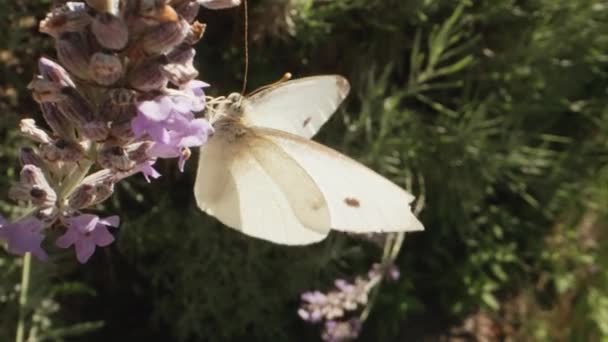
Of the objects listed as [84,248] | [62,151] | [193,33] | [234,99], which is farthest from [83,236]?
[234,99]

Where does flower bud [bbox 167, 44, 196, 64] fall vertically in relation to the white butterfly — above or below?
above

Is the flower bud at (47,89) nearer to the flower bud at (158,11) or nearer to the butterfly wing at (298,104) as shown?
the flower bud at (158,11)

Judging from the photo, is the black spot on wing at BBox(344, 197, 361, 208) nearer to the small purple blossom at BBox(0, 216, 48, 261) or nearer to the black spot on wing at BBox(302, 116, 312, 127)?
the black spot on wing at BBox(302, 116, 312, 127)

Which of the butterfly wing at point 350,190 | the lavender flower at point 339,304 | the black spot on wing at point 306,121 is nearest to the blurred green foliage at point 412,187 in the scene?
the lavender flower at point 339,304

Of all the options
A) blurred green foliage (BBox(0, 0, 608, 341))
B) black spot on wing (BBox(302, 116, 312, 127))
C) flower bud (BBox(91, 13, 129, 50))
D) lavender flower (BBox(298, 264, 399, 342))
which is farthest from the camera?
blurred green foliage (BBox(0, 0, 608, 341))

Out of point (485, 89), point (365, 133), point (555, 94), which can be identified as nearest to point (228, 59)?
point (365, 133)

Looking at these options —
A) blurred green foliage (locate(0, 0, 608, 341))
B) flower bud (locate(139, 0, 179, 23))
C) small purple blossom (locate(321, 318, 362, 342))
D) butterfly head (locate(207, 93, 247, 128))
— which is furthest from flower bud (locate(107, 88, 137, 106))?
small purple blossom (locate(321, 318, 362, 342))

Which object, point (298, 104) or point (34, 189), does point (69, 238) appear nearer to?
point (34, 189)
